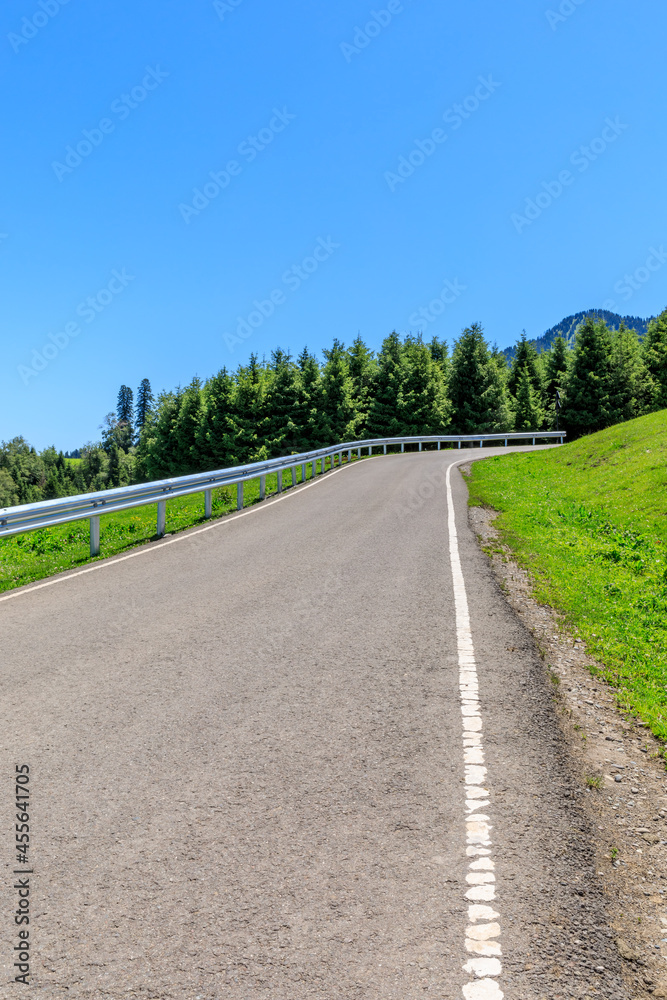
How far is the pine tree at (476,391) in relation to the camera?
60938 millimetres

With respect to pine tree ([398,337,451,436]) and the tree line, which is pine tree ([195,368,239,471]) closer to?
the tree line

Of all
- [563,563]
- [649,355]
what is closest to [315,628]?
[563,563]

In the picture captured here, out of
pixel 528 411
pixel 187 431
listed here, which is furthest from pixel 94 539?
pixel 187 431

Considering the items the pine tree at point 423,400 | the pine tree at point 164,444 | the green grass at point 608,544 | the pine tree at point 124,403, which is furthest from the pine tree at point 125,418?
the green grass at point 608,544

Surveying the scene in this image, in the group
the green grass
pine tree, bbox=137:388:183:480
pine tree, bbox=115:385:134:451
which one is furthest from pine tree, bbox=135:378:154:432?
the green grass

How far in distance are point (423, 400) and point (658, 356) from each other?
79.6 feet

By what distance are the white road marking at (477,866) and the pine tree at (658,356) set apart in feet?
208

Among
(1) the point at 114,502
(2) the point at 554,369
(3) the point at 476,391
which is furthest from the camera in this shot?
(2) the point at 554,369

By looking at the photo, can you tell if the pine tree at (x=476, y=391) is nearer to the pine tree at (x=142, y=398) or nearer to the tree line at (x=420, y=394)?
the tree line at (x=420, y=394)

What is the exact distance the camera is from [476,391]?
62219mm

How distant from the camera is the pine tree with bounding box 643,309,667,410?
201 ft

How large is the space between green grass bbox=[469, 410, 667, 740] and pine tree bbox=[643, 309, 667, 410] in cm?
3990

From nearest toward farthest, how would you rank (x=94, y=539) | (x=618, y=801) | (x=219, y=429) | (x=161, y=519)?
1. (x=618, y=801)
2. (x=94, y=539)
3. (x=161, y=519)
4. (x=219, y=429)

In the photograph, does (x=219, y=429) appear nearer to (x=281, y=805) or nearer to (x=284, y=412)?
(x=284, y=412)
